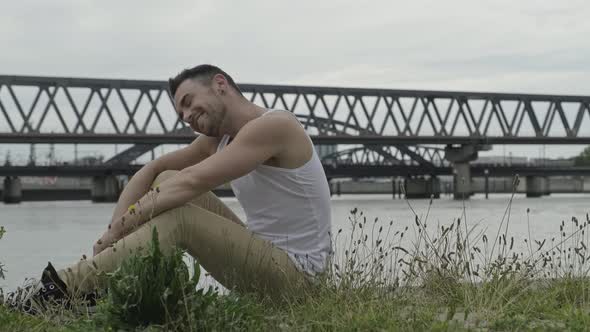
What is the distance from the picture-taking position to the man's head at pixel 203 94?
490cm

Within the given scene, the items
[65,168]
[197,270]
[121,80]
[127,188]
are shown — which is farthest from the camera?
[65,168]

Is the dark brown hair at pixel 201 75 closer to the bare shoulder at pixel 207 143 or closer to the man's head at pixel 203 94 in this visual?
the man's head at pixel 203 94

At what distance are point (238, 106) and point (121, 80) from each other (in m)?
75.3

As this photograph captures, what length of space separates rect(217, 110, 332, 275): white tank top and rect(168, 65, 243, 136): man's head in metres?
0.40

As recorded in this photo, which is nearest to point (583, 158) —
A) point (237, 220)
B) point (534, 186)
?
point (534, 186)

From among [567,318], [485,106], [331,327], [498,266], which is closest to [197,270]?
[331,327]

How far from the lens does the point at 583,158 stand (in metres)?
158

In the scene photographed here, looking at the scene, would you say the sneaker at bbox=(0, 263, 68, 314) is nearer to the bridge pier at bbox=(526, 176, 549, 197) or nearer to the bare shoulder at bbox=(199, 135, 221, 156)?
the bare shoulder at bbox=(199, 135, 221, 156)

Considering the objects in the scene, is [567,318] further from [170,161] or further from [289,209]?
[170,161]

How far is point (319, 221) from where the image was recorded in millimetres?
5059

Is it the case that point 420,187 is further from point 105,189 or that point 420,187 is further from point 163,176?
point 163,176

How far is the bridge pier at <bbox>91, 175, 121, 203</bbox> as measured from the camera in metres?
98.1

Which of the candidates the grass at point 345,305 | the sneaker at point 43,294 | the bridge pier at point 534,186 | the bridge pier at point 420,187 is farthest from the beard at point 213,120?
the bridge pier at point 534,186

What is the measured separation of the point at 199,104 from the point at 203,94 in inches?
2.4
